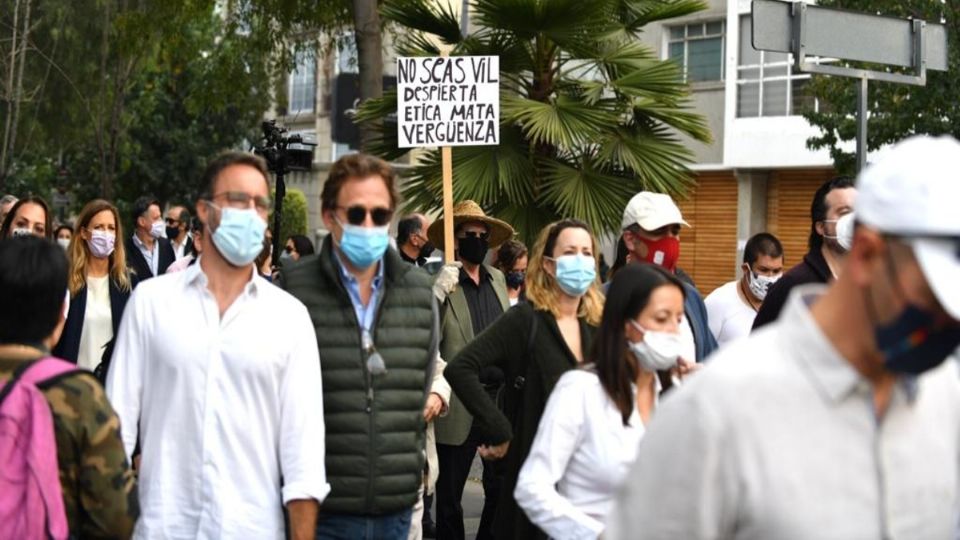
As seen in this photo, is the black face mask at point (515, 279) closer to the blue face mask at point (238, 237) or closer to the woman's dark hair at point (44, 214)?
the woman's dark hair at point (44, 214)

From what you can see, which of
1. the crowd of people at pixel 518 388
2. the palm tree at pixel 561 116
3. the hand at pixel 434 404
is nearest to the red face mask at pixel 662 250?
the crowd of people at pixel 518 388

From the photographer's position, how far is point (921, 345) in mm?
2459

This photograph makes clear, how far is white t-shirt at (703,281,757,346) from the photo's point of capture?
8.77 meters

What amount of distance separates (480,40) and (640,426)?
409 inches

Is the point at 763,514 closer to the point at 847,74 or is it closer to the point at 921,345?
the point at 921,345

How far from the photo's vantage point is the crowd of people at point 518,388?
98.8 inches

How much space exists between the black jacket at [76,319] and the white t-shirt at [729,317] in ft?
10.0

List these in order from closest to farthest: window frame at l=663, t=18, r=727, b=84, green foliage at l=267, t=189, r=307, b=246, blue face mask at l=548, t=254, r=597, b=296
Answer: blue face mask at l=548, t=254, r=597, b=296 → window frame at l=663, t=18, r=727, b=84 → green foliage at l=267, t=189, r=307, b=246

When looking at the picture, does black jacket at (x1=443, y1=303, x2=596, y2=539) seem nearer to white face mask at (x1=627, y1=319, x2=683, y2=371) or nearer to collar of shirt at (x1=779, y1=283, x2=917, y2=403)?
white face mask at (x1=627, y1=319, x2=683, y2=371)

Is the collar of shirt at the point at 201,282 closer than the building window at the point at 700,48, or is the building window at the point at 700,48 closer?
the collar of shirt at the point at 201,282

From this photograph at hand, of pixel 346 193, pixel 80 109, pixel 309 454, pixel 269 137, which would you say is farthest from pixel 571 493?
pixel 80 109

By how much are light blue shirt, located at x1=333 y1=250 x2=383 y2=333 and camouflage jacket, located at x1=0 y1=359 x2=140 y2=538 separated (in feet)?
4.54

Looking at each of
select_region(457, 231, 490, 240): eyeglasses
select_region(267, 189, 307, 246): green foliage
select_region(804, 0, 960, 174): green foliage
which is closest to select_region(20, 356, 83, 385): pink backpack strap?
select_region(457, 231, 490, 240): eyeglasses

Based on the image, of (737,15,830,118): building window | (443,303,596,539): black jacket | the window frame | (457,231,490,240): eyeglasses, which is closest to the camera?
(443,303,596,539): black jacket
